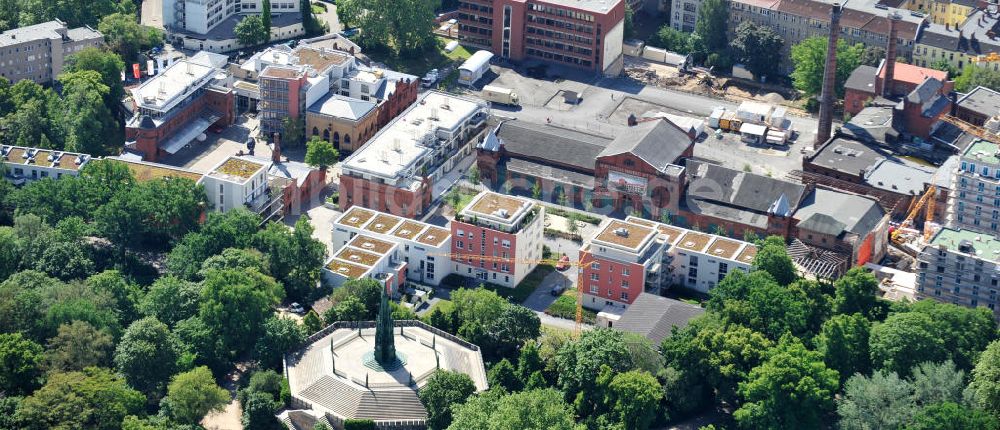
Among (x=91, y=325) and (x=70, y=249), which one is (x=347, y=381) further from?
(x=70, y=249)

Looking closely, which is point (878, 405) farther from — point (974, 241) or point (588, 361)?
point (974, 241)

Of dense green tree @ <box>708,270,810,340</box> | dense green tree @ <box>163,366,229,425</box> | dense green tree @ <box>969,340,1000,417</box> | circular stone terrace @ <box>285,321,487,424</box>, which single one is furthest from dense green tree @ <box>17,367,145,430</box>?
dense green tree @ <box>969,340,1000,417</box>

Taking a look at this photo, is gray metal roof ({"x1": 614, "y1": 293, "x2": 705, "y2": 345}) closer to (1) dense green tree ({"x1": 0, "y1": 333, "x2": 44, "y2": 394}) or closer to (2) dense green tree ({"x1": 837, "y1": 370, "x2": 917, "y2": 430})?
(2) dense green tree ({"x1": 837, "y1": 370, "x2": 917, "y2": 430})

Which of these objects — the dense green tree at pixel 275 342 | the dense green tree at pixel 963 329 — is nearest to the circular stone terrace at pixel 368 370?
the dense green tree at pixel 275 342

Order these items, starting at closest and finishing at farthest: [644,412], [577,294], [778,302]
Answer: [644,412], [778,302], [577,294]

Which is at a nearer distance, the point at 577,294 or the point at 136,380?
the point at 136,380

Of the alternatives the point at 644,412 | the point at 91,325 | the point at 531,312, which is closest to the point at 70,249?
the point at 91,325

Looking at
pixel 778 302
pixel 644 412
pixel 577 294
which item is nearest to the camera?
pixel 644 412
